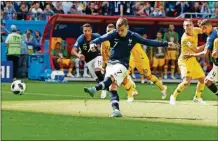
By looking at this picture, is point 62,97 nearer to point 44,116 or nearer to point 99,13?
point 44,116

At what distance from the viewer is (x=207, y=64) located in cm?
3503

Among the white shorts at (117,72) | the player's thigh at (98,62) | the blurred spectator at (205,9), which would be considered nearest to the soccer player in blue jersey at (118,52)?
the white shorts at (117,72)

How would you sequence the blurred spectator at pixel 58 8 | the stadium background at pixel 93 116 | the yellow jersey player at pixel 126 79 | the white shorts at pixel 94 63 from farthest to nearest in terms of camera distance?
1. the blurred spectator at pixel 58 8
2. the white shorts at pixel 94 63
3. the yellow jersey player at pixel 126 79
4. the stadium background at pixel 93 116

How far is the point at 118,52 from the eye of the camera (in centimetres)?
1714

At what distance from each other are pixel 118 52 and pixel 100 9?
19605 millimetres

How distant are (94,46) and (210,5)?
22.5m

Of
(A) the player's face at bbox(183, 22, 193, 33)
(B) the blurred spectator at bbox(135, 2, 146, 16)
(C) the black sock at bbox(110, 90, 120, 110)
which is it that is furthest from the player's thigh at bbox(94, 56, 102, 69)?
(B) the blurred spectator at bbox(135, 2, 146, 16)

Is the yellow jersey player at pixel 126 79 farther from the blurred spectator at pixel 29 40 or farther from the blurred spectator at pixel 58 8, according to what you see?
the blurred spectator at pixel 58 8

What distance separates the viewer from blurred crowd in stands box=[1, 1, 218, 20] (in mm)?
36000

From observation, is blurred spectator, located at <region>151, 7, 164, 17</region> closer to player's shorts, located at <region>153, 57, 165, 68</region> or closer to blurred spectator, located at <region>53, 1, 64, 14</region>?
player's shorts, located at <region>153, 57, 165, 68</region>

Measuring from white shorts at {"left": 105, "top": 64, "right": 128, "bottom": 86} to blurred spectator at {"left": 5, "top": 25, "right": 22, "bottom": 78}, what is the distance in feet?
52.9

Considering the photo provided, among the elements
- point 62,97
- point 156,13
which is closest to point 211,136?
point 62,97

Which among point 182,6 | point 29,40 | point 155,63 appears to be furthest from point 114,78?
point 182,6

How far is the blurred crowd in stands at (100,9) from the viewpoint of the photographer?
118 feet
